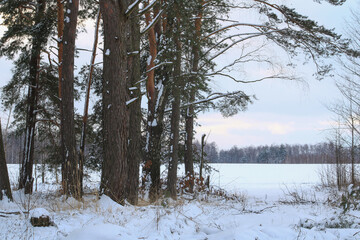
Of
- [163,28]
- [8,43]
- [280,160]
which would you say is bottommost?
[280,160]

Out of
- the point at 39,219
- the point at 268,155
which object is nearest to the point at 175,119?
the point at 39,219

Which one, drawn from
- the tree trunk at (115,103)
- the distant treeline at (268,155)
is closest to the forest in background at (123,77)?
the tree trunk at (115,103)

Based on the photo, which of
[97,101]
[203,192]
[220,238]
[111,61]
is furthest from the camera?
[97,101]

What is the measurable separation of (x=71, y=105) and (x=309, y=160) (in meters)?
81.2

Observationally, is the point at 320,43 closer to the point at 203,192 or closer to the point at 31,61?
the point at 203,192

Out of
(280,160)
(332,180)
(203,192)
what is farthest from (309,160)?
(203,192)

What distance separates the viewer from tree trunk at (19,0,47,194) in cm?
1056

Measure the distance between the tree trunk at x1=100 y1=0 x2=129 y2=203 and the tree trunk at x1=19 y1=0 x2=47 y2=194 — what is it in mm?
6019

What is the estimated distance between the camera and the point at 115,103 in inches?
219

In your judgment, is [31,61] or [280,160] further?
[280,160]

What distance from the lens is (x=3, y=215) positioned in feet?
12.7

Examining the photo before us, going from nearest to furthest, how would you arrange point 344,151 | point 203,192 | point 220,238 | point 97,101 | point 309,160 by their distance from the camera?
point 220,238 → point 203,192 → point 97,101 → point 344,151 → point 309,160

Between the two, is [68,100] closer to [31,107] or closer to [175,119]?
[31,107]

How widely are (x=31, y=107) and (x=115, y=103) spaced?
6734 mm
